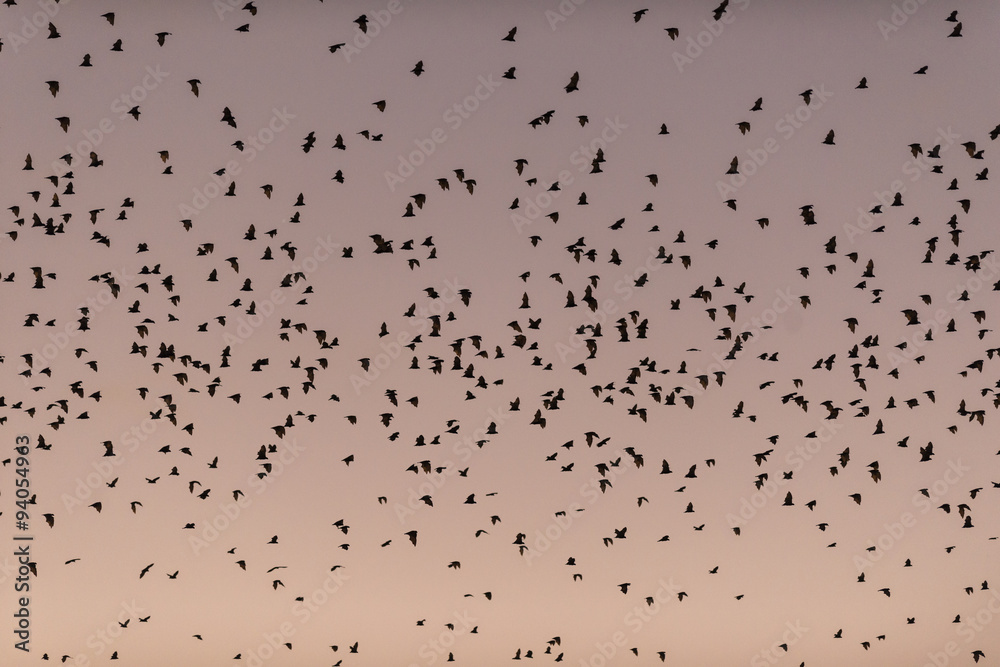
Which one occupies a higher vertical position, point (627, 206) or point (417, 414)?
point (627, 206)

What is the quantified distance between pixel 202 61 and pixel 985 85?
342cm

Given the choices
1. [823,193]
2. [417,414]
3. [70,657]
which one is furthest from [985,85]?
[70,657]

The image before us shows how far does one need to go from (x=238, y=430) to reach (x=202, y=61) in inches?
63.6

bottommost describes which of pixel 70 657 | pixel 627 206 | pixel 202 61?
pixel 70 657

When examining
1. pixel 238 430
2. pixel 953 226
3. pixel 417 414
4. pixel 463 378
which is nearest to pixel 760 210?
pixel 953 226

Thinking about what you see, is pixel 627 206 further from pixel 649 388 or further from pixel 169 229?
pixel 169 229

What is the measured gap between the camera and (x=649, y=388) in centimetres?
337

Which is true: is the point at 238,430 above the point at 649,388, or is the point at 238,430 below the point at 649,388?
above

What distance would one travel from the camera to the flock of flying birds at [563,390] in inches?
131

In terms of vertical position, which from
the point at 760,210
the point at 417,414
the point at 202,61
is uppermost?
the point at 202,61

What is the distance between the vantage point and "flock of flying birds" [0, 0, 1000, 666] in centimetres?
334

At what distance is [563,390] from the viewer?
11.0ft

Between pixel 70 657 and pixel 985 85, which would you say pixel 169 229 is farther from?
pixel 985 85

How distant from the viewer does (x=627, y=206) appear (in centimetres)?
337
